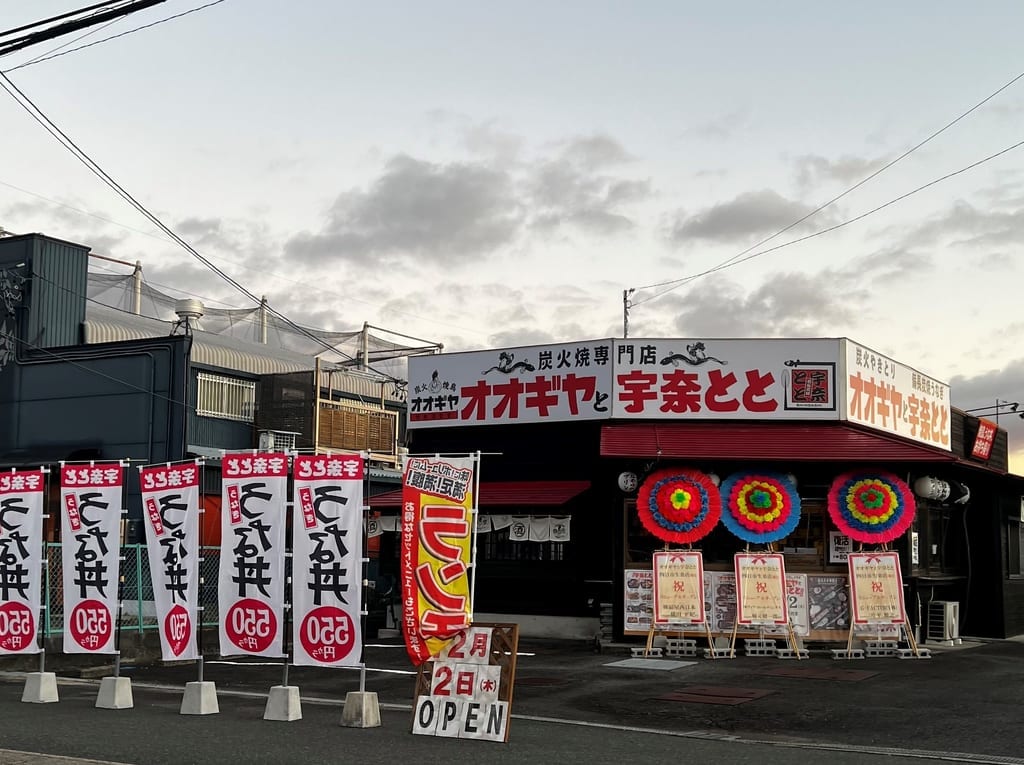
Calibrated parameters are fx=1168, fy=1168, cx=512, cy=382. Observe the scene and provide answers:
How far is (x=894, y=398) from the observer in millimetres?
23438

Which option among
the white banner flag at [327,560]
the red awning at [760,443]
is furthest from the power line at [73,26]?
the red awning at [760,443]

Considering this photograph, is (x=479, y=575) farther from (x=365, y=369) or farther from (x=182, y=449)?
(x=365, y=369)

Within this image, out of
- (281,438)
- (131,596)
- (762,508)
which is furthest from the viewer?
(281,438)

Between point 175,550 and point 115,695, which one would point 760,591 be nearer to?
point 175,550

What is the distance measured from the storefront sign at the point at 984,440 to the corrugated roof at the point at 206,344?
20.7 m

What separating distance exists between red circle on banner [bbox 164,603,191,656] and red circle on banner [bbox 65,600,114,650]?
1.24m

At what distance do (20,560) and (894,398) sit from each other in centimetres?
1634

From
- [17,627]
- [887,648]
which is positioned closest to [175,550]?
[17,627]

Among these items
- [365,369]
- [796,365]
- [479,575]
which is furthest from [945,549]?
[365,369]

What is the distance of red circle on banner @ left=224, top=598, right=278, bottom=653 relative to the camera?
13742 mm

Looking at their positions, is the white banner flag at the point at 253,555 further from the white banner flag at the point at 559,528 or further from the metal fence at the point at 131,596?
the white banner flag at the point at 559,528

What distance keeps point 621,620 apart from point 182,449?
15.5 m

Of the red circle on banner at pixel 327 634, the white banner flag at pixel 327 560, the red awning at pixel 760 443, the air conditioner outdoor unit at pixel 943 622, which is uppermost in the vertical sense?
the red awning at pixel 760 443

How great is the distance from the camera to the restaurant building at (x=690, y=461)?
20.7 meters
